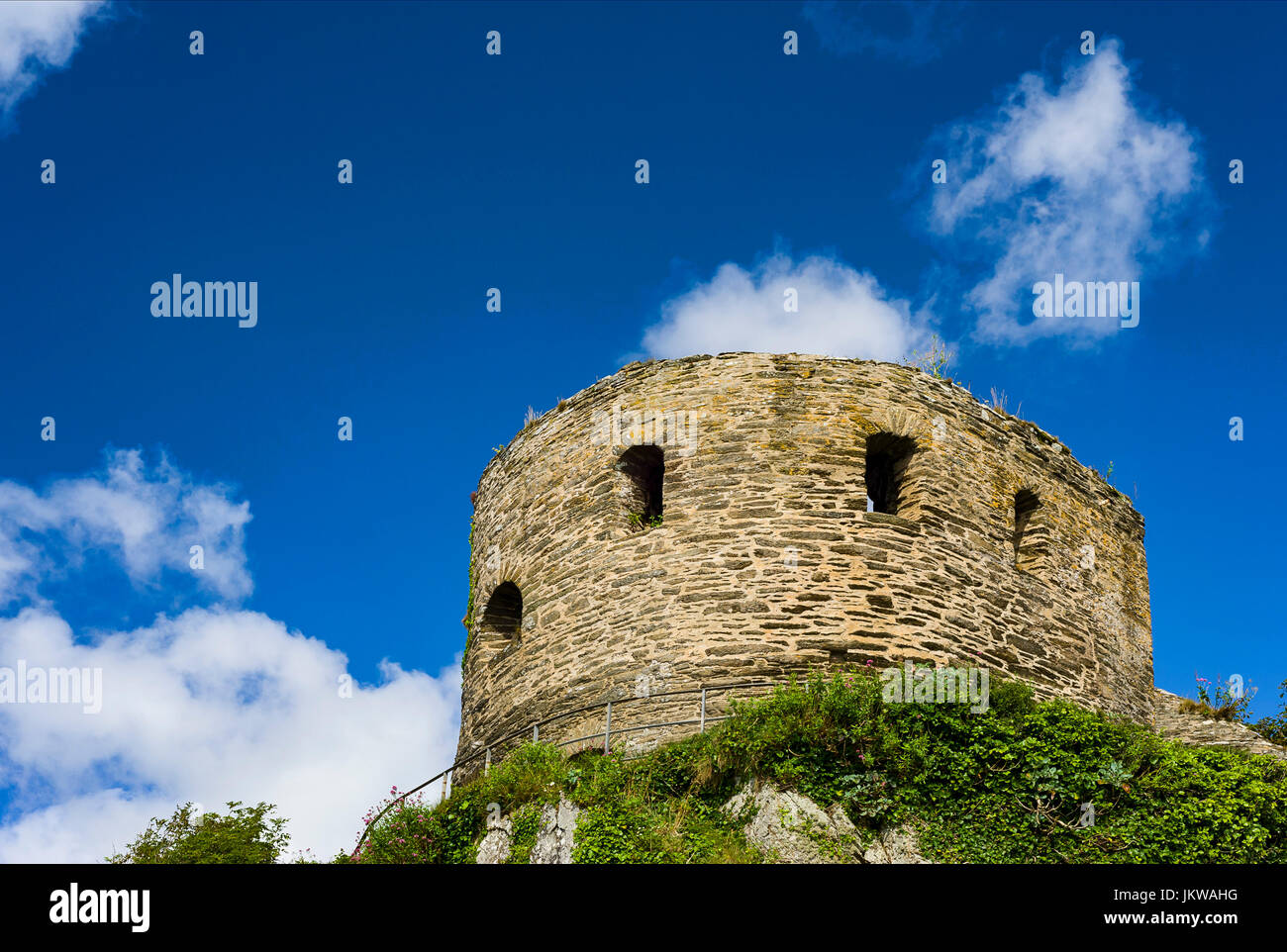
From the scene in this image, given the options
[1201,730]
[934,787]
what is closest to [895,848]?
[934,787]

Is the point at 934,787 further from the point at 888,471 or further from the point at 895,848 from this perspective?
the point at 888,471

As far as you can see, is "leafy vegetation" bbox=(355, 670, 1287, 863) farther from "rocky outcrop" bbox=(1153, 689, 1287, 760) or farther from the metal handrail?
"rocky outcrop" bbox=(1153, 689, 1287, 760)

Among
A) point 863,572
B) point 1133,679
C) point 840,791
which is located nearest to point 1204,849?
point 840,791

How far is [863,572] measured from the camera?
14398 mm

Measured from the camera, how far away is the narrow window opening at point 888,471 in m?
15.6

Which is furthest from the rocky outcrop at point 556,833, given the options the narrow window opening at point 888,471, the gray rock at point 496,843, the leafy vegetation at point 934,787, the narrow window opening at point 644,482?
the narrow window opening at point 888,471

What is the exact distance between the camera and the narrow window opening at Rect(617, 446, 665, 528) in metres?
15.6

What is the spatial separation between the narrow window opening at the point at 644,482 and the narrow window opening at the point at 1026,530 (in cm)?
451

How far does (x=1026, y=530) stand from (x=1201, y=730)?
347 centimetres

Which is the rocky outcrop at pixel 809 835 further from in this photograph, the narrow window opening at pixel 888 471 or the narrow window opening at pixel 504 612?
the narrow window opening at pixel 504 612

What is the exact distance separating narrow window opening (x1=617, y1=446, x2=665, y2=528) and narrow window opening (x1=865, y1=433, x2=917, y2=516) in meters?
2.59
